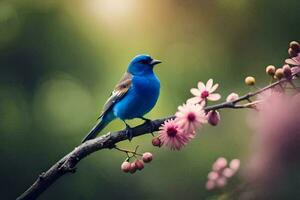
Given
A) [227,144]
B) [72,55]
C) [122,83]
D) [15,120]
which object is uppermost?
[72,55]

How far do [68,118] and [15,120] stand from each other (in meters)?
0.25

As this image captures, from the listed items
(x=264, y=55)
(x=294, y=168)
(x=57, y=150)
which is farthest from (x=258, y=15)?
(x=294, y=168)

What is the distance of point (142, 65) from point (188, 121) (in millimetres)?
837

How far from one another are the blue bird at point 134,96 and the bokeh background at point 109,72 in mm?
1156

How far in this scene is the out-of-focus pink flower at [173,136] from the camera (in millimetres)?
1083

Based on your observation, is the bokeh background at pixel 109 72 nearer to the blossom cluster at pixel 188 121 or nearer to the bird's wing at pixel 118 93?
the bird's wing at pixel 118 93

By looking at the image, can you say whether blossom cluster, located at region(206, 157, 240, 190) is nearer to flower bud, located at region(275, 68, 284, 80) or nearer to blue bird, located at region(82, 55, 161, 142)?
flower bud, located at region(275, 68, 284, 80)

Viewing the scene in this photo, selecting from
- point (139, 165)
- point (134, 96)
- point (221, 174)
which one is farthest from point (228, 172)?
point (134, 96)

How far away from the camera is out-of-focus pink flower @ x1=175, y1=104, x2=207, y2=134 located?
3.47 feet

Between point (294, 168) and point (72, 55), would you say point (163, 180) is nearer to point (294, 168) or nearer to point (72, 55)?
point (72, 55)

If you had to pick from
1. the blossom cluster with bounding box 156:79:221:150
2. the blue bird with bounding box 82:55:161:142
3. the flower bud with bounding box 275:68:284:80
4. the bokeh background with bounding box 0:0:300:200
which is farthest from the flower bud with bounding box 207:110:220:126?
the bokeh background with bounding box 0:0:300:200

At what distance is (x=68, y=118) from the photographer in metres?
3.38

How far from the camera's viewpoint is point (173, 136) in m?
1.09

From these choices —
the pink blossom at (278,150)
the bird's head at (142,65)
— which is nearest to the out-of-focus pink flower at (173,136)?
the pink blossom at (278,150)
